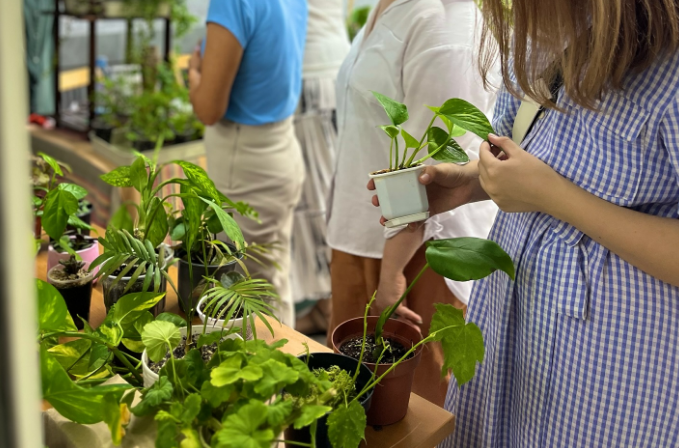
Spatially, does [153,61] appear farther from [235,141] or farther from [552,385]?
[552,385]

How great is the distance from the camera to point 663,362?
93 cm

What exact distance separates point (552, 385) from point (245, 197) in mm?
1409

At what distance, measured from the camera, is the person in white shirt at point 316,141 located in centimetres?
256

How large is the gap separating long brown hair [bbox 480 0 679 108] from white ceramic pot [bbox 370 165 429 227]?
0.74 ft

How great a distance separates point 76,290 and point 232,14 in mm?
1045

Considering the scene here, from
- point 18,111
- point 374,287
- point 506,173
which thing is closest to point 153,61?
point 374,287

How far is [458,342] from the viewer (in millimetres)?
873

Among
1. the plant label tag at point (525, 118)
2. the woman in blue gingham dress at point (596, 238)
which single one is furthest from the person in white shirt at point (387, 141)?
the woman in blue gingham dress at point (596, 238)

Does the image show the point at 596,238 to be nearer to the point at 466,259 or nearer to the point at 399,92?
the point at 466,259

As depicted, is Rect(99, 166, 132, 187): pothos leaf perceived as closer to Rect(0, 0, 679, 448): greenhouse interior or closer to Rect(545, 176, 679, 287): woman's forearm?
Rect(0, 0, 679, 448): greenhouse interior

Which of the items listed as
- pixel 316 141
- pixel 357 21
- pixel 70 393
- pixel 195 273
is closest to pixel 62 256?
pixel 195 273

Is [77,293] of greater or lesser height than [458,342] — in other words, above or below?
below

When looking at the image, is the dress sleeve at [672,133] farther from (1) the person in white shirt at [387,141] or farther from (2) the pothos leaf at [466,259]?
(1) the person in white shirt at [387,141]

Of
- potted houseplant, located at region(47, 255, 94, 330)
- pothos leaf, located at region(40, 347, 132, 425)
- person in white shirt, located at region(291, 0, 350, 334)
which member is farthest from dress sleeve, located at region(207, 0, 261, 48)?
pothos leaf, located at region(40, 347, 132, 425)
